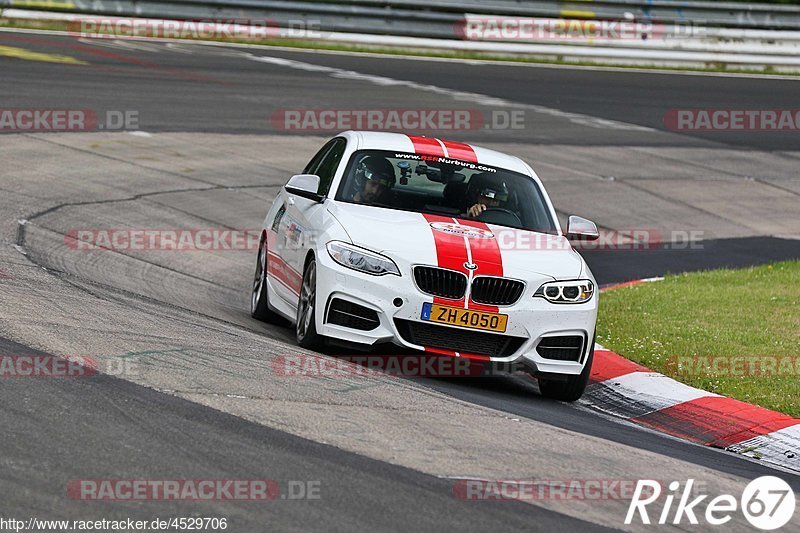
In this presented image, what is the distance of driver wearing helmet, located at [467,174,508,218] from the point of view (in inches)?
385

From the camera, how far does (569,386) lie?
899 centimetres

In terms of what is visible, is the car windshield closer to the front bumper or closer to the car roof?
the car roof

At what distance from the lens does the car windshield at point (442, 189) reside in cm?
969

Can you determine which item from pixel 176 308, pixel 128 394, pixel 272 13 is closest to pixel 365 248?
pixel 176 308

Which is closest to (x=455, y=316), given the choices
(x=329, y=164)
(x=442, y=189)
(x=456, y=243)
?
(x=456, y=243)

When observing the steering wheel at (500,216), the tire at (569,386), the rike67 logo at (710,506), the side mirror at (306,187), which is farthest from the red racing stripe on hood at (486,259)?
the rike67 logo at (710,506)

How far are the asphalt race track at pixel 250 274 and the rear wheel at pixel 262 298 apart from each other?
0.59 feet

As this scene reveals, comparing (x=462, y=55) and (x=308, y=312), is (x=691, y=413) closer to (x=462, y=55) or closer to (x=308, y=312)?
(x=308, y=312)

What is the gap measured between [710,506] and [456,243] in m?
3.15

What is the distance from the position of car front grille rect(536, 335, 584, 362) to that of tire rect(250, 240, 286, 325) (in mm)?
2444

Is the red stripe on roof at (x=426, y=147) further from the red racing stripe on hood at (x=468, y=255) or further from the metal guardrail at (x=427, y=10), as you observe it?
the metal guardrail at (x=427, y=10)

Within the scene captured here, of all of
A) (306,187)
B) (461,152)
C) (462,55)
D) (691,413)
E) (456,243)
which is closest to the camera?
(691,413)

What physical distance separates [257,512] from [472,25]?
2547 centimetres

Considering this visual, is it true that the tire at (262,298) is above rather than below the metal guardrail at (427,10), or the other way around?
below
